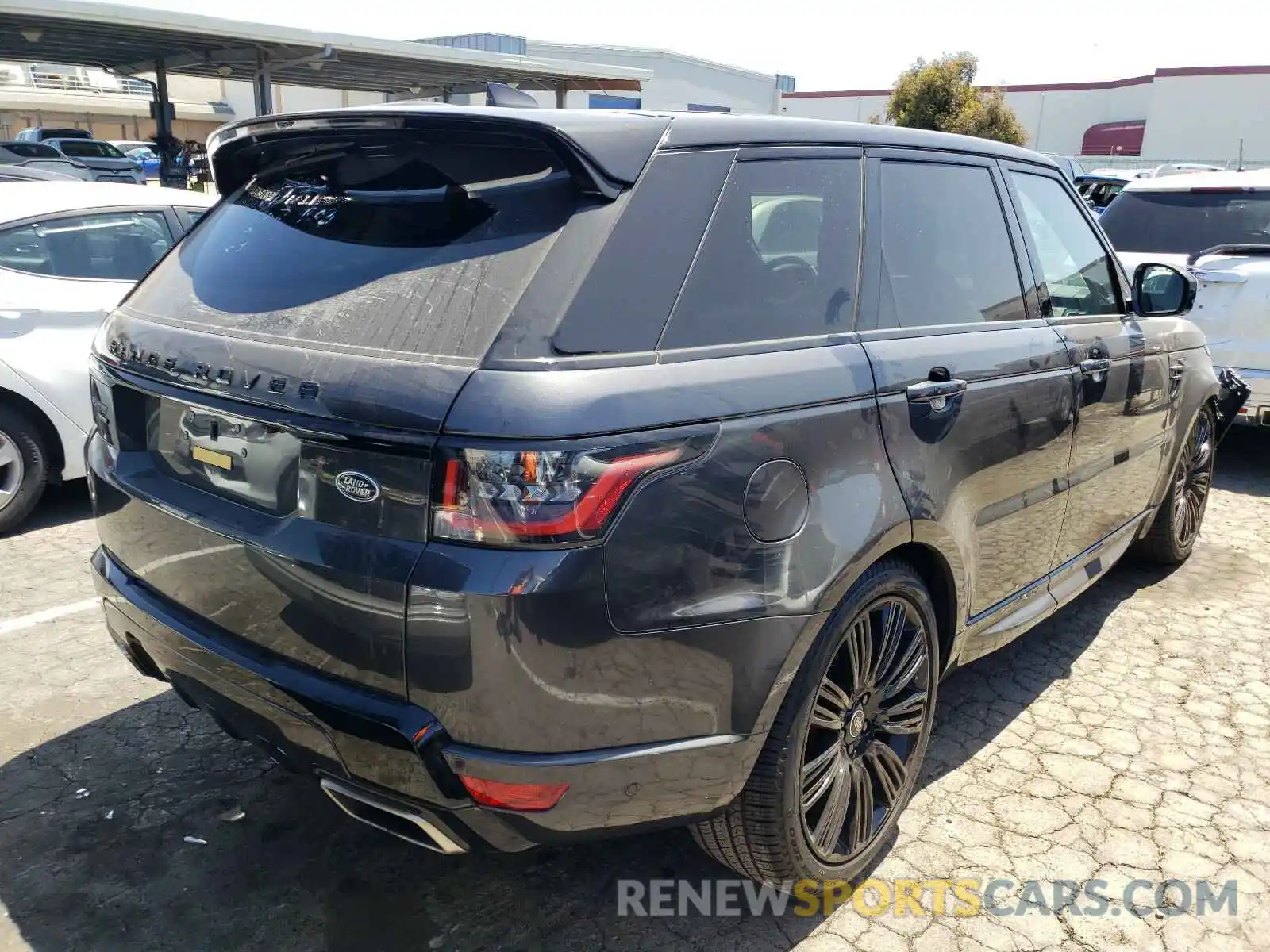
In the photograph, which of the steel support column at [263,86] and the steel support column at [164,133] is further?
the steel support column at [263,86]

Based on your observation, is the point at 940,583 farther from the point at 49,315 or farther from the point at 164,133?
the point at 164,133

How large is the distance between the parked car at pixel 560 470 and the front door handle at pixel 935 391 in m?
0.01

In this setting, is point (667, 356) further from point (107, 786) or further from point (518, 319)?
point (107, 786)

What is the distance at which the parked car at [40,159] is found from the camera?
767 inches

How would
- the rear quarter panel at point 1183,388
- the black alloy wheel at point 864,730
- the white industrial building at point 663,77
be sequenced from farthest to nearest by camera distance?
1. the white industrial building at point 663,77
2. the rear quarter panel at point 1183,388
3. the black alloy wheel at point 864,730

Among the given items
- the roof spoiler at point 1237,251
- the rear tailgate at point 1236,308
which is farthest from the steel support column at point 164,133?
the rear tailgate at point 1236,308

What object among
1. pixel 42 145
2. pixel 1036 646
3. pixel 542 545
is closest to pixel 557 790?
pixel 542 545

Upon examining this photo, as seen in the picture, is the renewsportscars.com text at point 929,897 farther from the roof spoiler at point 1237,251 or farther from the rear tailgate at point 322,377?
the roof spoiler at point 1237,251

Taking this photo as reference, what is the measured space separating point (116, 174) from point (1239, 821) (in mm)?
26825

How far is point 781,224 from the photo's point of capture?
2.43m

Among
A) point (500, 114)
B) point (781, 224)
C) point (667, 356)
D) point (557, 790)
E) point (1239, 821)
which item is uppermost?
point (500, 114)

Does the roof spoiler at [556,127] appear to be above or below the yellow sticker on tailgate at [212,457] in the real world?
above

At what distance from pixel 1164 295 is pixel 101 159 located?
27.1m

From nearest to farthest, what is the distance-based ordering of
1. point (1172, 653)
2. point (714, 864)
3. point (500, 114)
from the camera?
point (500, 114) < point (714, 864) < point (1172, 653)
